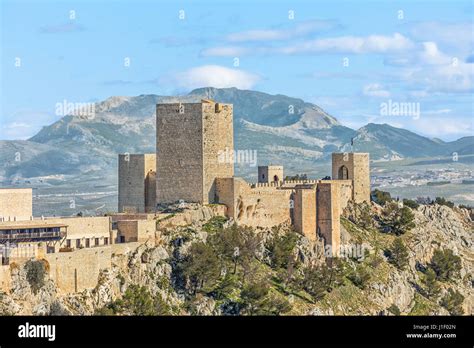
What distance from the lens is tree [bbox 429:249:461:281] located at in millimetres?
90375

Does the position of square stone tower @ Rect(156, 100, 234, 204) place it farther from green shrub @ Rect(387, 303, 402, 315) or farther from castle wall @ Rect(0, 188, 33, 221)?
green shrub @ Rect(387, 303, 402, 315)

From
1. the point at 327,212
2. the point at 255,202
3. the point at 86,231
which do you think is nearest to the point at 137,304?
the point at 86,231

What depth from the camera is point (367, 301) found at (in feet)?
262

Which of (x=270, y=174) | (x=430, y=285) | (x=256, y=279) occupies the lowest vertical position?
(x=430, y=285)

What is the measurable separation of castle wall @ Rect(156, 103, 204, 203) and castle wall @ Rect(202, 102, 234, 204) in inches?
11.7

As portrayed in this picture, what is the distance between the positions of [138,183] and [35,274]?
19033 millimetres

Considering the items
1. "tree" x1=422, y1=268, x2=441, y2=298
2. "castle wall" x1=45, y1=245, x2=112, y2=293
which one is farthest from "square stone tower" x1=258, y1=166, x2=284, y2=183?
"castle wall" x1=45, y1=245, x2=112, y2=293

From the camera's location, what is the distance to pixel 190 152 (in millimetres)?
75062

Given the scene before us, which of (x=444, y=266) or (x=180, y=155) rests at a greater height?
→ (x=180, y=155)

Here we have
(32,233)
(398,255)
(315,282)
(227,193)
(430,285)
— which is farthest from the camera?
(430,285)

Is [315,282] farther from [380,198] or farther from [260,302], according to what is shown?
[380,198]

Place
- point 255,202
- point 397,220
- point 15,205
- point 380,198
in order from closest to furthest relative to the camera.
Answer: point 15,205
point 255,202
point 397,220
point 380,198

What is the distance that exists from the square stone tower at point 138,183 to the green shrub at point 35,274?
17613 millimetres
